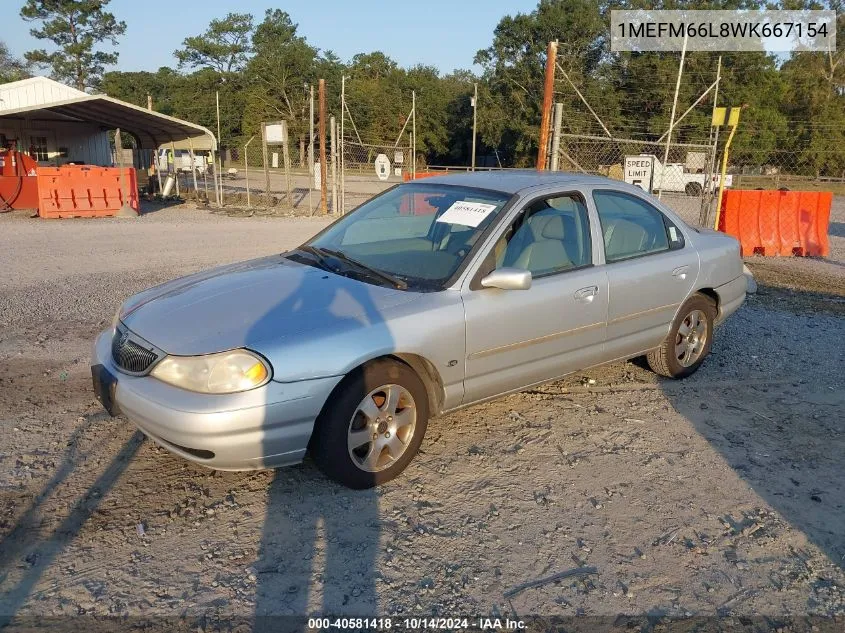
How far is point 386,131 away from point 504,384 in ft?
147

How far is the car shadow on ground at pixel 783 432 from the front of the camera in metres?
3.49

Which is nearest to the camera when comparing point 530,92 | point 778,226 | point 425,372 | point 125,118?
point 425,372

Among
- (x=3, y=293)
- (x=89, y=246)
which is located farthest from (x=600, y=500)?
(x=89, y=246)

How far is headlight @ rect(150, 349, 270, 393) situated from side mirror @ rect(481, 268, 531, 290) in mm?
1358

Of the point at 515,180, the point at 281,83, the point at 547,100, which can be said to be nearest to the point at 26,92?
the point at 547,100

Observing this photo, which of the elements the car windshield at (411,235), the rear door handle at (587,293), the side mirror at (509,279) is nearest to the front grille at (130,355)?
the car windshield at (411,235)

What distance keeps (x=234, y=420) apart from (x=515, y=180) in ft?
8.38

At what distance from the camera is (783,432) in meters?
4.48

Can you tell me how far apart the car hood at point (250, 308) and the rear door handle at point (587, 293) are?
1.21 m

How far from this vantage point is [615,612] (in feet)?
8.96

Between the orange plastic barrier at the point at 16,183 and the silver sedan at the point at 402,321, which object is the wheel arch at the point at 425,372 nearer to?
the silver sedan at the point at 402,321

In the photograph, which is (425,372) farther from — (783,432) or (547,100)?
(547,100)

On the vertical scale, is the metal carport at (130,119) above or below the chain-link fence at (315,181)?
above

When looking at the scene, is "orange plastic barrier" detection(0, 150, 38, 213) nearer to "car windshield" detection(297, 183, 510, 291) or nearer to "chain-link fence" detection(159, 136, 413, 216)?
"chain-link fence" detection(159, 136, 413, 216)
